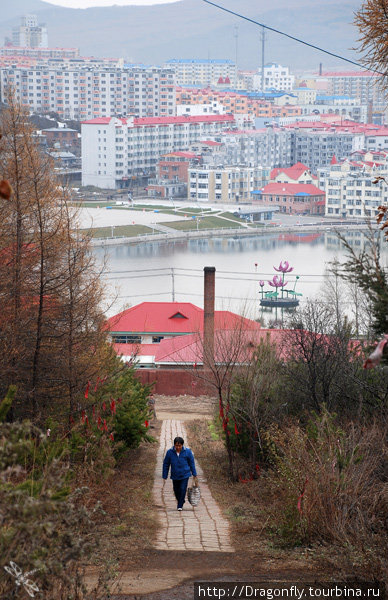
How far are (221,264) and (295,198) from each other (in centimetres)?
1790

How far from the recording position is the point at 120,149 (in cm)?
5838

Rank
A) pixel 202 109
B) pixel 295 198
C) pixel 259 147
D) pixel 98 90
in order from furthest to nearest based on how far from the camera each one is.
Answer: pixel 98 90 → pixel 202 109 → pixel 259 147 → pixel 295 198

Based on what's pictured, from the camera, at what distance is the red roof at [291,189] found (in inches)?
2101

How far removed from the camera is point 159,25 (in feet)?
649

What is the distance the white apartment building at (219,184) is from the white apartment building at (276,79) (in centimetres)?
6445

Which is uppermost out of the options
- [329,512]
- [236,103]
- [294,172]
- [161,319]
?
[236,103]

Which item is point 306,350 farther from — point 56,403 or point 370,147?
point 370,147

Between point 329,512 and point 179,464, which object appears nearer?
point 329,512

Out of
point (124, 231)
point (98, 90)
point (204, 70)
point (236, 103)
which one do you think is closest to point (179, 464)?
point (124, 231)

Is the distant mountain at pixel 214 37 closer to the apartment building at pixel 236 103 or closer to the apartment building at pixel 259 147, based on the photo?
the apartment building at pixel 236 103

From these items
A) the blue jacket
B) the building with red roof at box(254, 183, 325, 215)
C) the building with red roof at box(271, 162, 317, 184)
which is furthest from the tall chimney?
the building with red roof at box(271, 162, 317, 184)

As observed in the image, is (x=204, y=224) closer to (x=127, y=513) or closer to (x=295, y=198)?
(x=295, y=198)

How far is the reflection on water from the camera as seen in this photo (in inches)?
1189

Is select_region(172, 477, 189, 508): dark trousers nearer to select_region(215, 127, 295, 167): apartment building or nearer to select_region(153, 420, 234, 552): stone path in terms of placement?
select_region(153, 420, 234, 552): stone path
